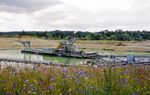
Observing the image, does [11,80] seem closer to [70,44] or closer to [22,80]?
[22,80]

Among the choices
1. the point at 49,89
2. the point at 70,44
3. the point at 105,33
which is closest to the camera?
the point at 49,89

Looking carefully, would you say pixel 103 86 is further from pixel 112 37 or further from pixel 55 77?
pixel 112 37

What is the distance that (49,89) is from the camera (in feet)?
21.5

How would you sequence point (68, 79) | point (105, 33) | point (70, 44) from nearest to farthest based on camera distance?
point (68, 79) → point (70, 44) → point (105, 33)

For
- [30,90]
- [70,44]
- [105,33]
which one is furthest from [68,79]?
[105,33]

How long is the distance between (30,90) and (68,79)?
0.84 m

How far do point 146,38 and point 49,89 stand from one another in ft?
637

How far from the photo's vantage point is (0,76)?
25.3 ft

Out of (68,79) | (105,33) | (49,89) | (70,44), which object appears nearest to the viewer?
(49,89)

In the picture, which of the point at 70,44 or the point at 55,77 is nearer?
the point at 55,77

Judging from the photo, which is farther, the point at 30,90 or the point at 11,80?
the point at 11,80

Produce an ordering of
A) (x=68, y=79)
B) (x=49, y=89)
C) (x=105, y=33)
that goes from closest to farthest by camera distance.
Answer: (x=49, y=89) → (x=68, y=79) → (x=105, y=33)

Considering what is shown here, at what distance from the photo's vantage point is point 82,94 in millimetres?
6602

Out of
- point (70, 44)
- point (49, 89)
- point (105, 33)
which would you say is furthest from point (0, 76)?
point (105, 33)
